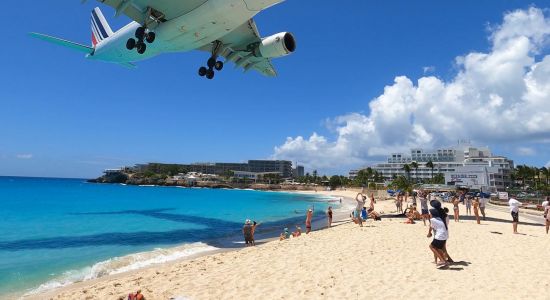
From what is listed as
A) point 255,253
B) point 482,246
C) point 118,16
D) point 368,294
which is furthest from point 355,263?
point 118,16

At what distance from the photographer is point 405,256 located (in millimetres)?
11086

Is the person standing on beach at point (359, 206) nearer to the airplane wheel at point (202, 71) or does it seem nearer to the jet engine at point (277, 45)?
the jet engine at point (277, 45)

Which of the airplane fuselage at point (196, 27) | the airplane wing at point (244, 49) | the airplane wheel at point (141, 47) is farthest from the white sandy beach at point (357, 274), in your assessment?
the airplane wing at point (244, 49)

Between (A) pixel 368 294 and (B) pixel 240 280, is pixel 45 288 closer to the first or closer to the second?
(B) pixel 240 280

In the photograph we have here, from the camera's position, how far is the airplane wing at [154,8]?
54.1 feet

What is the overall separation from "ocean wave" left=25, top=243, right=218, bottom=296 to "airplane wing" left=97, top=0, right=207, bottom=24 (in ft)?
41.8

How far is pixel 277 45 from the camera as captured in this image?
1967 centimetres

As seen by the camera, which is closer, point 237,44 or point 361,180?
point 237,44


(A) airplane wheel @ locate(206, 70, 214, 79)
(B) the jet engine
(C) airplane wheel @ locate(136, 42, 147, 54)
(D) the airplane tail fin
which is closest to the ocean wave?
(A) airplane wheel @ locate(206, 70, 214, 79)

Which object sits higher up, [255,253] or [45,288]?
[255,253]

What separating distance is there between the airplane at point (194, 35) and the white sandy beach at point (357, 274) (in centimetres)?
1111

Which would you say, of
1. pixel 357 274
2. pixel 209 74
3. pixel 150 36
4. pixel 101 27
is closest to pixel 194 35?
pixel 150 36

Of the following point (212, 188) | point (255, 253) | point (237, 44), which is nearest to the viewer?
point (255, 253)

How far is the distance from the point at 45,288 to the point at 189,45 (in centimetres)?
1362
